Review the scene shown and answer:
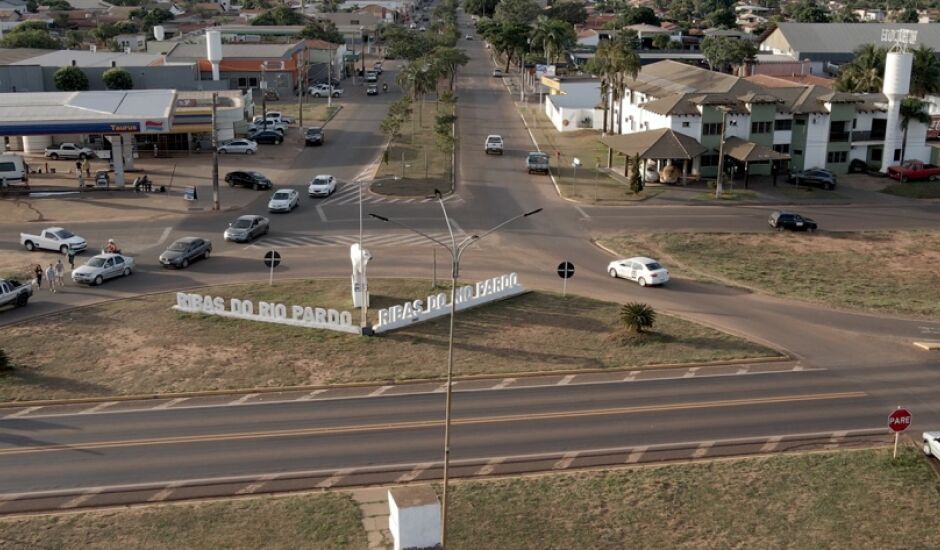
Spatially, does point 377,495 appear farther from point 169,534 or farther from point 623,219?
point 623,219

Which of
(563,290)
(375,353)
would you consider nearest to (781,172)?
(563,290)

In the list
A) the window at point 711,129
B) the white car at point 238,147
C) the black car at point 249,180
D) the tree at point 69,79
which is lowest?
the black car at point 249,180

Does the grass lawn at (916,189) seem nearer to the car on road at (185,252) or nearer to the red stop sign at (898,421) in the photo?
the red stop sign at (898,421)

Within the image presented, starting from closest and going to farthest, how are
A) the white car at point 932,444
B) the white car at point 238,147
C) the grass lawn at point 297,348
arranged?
the white car at point 932,444 → the grass lawn at point 297,348 → the white car at point 238,147

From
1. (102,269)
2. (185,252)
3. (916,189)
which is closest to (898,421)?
(185,252)

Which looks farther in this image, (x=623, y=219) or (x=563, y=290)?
(x=623, y=219)

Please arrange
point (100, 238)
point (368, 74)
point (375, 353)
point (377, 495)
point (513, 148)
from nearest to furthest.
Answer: point (377, 495) → point (375, 353) → point (100, 238) → point (513, 148) → point (368, 74)

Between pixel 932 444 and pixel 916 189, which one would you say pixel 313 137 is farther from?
pixel 932 444

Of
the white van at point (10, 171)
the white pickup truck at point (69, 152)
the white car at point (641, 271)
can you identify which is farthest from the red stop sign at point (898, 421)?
the white pickup truck at point (69, 152)
